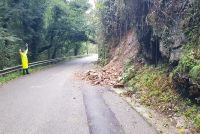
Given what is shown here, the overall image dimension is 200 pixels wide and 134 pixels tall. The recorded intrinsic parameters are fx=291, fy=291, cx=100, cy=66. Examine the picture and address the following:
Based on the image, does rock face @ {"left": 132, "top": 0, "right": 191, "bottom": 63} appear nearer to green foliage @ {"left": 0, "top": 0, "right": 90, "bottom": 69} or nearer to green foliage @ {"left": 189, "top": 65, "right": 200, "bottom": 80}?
green foliage @ {"left": 189, "top": 65, "right": 200, "bottom": 80}

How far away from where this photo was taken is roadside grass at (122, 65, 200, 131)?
7.54m

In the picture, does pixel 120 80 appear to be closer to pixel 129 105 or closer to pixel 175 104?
pixel 129 105

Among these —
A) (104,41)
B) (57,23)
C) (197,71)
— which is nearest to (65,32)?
(57,23)

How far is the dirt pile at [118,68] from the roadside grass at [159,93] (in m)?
0.97

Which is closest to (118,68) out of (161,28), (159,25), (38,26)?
(159,25)

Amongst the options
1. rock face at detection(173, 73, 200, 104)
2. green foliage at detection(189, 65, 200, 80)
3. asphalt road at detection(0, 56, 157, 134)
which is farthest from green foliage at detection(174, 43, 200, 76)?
asphalt road at detection(0, 56, 157, 134)

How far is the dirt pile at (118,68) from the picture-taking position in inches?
547

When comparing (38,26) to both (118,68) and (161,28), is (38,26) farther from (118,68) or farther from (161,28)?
(161,28)

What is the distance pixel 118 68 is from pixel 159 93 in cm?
716

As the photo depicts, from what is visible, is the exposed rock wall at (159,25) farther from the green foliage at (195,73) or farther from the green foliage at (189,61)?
the green foliage at (195,73)

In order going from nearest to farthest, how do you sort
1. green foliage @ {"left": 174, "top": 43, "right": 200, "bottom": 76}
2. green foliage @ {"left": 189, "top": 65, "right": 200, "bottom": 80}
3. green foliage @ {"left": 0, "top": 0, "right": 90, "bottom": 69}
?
green foliage @ {"left": 189, "top": 65, "right": 200, "bottom": 80} → green foliage @ {"left": 174, "top": 43, "right": 200, "bottom": 76} → green foliage @ {"left": 0, "top": 0, "right": 90, "bottom": 69}

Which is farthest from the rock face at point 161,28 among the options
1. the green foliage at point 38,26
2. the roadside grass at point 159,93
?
the green foliage at point 38,26

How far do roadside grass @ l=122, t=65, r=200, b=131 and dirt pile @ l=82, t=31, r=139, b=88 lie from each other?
968mm

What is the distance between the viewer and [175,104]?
8.26m
